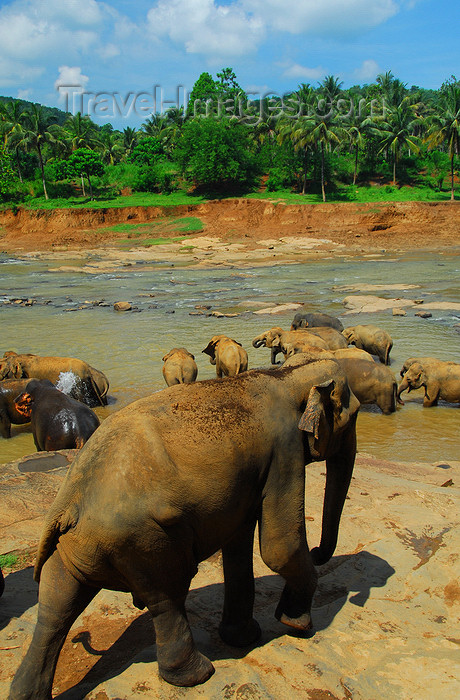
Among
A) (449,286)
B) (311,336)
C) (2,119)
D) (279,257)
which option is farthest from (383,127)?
(311,336)

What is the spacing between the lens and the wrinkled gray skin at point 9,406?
29.7ft

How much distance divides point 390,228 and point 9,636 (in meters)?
43.8

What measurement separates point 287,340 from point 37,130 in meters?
48.3

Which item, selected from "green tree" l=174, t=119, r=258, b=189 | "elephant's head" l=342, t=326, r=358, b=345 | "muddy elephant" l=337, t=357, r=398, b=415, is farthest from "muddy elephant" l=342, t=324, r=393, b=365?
"green tree" l=174, t=119, r=258, b=189

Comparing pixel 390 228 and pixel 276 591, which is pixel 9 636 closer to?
pixel 276 591

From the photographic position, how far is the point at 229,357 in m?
11.1

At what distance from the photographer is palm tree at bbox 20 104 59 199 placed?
52.2 metres

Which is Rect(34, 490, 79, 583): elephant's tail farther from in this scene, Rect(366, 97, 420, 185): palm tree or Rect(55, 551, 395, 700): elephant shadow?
Rect(366, 97, 420, 185): palm tree

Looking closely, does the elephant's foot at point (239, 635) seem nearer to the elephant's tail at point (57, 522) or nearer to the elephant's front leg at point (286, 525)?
the elephant's front leg at point (286, 525)

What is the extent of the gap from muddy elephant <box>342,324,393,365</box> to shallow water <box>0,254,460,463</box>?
0.46m

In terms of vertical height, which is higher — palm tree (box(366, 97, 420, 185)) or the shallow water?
palm tree (box(366, 97, 420, 185))

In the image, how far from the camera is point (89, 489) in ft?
9.65

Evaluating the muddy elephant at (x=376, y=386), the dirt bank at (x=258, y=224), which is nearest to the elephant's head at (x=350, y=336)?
the muddy elephant at (x=376, y=386)

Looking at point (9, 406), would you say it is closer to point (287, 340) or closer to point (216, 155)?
point (287, 340)
